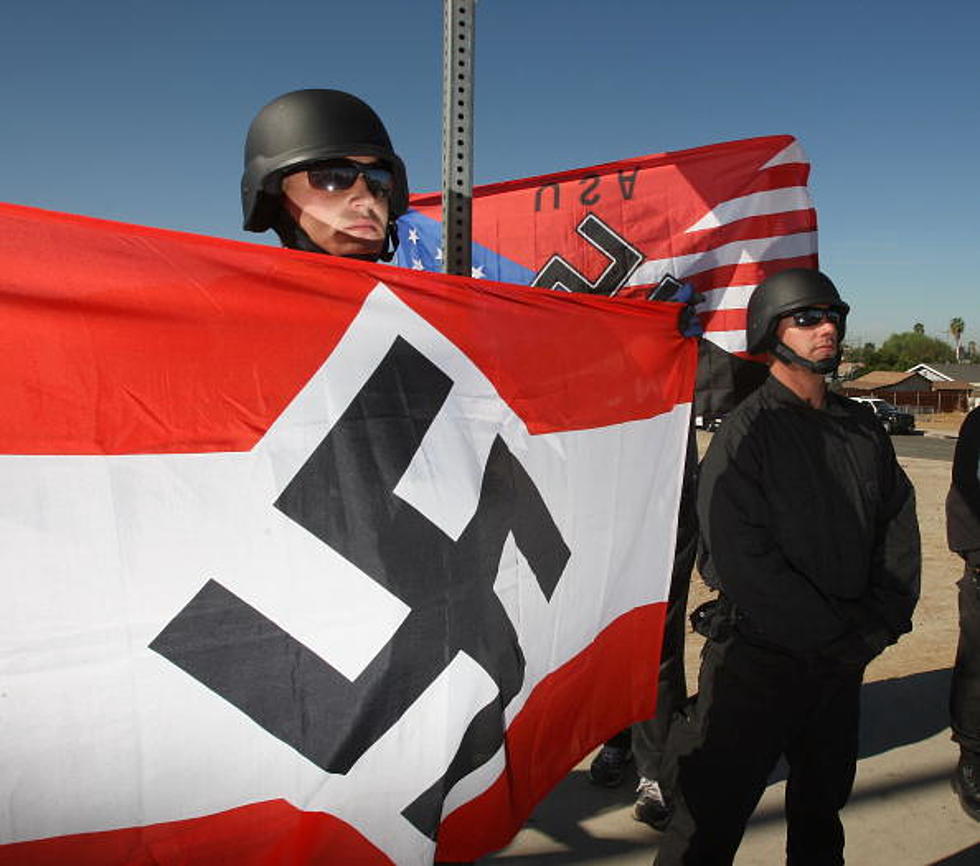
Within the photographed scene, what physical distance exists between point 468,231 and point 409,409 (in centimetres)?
71

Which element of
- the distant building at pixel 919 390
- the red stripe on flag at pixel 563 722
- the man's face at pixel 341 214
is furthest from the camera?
the distant building at pixel 919 390

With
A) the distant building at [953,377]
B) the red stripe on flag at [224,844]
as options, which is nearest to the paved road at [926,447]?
the red stripe on flag at [224,844]

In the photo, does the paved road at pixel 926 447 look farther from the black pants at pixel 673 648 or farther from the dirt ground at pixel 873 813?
the black pants at pixel 673 648

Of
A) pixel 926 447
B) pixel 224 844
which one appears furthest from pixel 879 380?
pixel 224 844

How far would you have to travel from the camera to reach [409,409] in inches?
64.9

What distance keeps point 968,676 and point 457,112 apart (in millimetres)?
3261

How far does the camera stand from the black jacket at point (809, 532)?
2176 millimetres

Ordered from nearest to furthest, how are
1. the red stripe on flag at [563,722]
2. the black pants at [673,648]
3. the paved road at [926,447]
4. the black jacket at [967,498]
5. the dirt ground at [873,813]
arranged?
1. the red stripe on flag at [563,722]
2. the dirt ground at [873,813]
3. the black pants at [673,648]
4. the black jacket at [967,498]
5. the paved road at [926,447]

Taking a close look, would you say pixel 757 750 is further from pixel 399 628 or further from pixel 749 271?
pixel 749 271

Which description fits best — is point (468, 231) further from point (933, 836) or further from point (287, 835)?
point (933, 836)

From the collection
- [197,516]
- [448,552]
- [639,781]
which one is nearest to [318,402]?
[197,516]

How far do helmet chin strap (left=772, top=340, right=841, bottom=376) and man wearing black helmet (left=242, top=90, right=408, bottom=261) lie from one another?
147cm

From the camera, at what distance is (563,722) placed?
2.02 m

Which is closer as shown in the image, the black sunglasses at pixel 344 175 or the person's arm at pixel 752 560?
the black sunglasses at pixel 344 175
